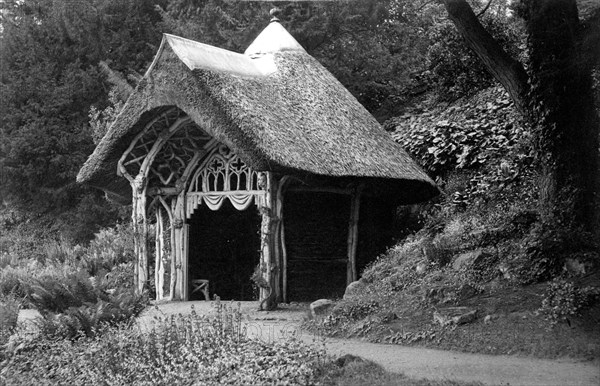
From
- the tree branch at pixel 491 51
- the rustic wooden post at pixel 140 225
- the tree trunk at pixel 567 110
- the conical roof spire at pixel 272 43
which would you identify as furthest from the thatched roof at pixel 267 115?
the tree trunk at pixel 567 110

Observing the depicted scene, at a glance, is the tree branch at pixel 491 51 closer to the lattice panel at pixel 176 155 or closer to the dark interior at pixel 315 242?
the dark interior at pixel 315 242

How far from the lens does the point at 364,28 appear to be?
24.8 meters

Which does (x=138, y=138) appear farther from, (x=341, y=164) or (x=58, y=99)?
(x=58, y=99)

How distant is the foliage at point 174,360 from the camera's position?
8336 mm

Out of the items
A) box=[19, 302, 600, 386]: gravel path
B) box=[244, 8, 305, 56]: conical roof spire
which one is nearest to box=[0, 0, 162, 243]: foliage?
box=[244, 8, 305, 56]: conical roof spire

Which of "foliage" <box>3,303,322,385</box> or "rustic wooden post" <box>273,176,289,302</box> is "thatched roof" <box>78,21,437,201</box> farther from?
"foliage" <box>3,303,322,385</box>

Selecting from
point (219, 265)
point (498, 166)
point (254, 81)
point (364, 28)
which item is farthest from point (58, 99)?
point (498, 166)

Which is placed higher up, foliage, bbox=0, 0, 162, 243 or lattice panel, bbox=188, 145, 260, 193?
foliage, bbox=0, 0, 162, 243

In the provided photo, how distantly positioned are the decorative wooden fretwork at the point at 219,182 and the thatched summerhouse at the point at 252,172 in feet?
0.09

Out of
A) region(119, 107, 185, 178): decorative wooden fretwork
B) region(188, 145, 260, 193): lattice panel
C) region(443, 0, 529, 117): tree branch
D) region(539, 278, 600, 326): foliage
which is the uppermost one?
region(443, 0, 529, 117): tree branch

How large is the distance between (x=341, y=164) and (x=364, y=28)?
11.3m

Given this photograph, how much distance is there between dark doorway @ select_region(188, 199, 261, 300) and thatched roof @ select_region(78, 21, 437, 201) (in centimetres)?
198

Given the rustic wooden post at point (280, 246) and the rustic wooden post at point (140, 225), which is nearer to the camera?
the rustic wooden post at point (280, 246)

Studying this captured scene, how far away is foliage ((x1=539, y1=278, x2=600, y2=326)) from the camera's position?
917 cm
